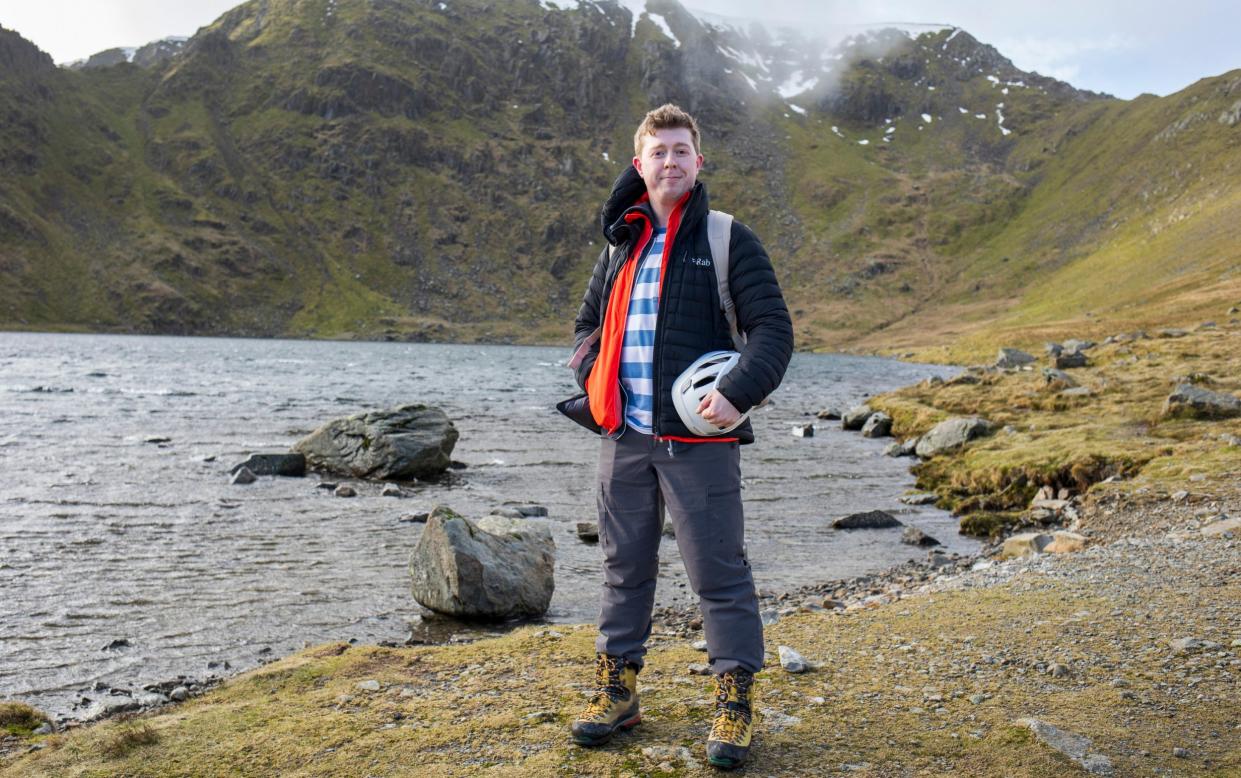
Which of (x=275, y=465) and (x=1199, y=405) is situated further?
(x=275, y=465)

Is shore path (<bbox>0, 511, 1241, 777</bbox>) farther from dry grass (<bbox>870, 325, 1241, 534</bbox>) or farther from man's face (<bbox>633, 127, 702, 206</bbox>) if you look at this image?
dry grass (<bbox>870, 325, 1241, 534</bbox>)

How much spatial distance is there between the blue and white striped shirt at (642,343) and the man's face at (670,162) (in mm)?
348

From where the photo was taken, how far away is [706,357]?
19.3ft

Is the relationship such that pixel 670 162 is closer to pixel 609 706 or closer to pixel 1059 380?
pixel 609 706

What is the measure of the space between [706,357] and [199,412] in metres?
42.1

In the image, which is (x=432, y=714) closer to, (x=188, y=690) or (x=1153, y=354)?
(x=188, y=690)

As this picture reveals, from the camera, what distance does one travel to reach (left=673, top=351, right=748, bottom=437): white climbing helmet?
5.64 meters

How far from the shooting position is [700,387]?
5.69m

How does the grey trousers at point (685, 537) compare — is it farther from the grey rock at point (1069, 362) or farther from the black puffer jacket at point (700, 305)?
the grey rock at point (1069, 362)

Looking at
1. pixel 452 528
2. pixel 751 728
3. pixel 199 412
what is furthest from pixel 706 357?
pixel 199 412

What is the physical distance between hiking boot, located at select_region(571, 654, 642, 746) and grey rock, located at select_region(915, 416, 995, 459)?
2435 centimetres

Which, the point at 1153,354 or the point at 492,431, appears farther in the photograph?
the point at 1153,354

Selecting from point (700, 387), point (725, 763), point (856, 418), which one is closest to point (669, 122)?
point (700, 387)

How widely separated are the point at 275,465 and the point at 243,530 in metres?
7.72
